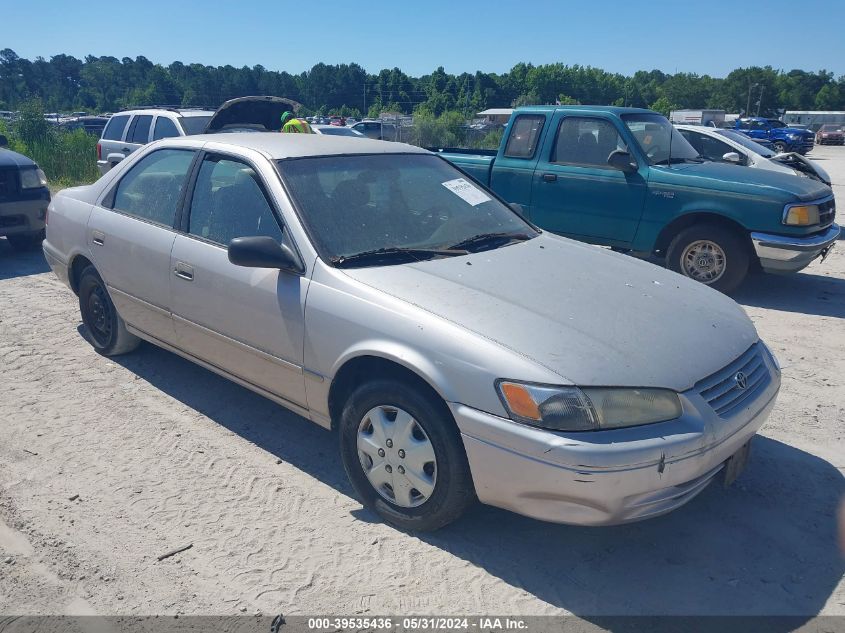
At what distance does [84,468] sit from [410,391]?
196 centimetres

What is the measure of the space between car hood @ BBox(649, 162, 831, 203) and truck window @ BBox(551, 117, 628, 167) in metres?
0.59

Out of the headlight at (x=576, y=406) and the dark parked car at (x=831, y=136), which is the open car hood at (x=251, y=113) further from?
the dark parked car at (x=831, y=136)

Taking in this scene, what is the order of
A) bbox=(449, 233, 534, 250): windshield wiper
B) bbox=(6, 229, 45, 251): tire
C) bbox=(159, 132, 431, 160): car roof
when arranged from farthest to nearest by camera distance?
1. bbox=(6, 229, 45, 251): tire
2. bbox=(159, 132, 431, 160): car roof
3. bbox=(449, 233, 534, 250): windshield wiper

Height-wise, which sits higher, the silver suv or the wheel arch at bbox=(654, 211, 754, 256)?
the silver suv

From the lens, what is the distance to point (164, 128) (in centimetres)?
1214

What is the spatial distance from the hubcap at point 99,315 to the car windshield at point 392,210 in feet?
6.84

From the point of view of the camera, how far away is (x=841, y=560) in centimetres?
294

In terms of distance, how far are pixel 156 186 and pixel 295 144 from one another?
3.54 feet

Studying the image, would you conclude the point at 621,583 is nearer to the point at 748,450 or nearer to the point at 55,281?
the point at 748,450

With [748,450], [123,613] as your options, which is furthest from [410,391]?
[748,450]

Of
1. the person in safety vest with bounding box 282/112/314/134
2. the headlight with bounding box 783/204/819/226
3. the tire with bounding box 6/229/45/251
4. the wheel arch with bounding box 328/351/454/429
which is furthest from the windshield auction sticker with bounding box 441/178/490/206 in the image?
the tire with bounding box 6/229/45/251

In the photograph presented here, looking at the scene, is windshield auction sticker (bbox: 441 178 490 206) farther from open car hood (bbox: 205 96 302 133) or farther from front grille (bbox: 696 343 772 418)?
open car hood (bbox: 205 96 302 133)

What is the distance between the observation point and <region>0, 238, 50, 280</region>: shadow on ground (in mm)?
7879

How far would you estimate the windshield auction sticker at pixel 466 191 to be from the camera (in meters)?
4.14
